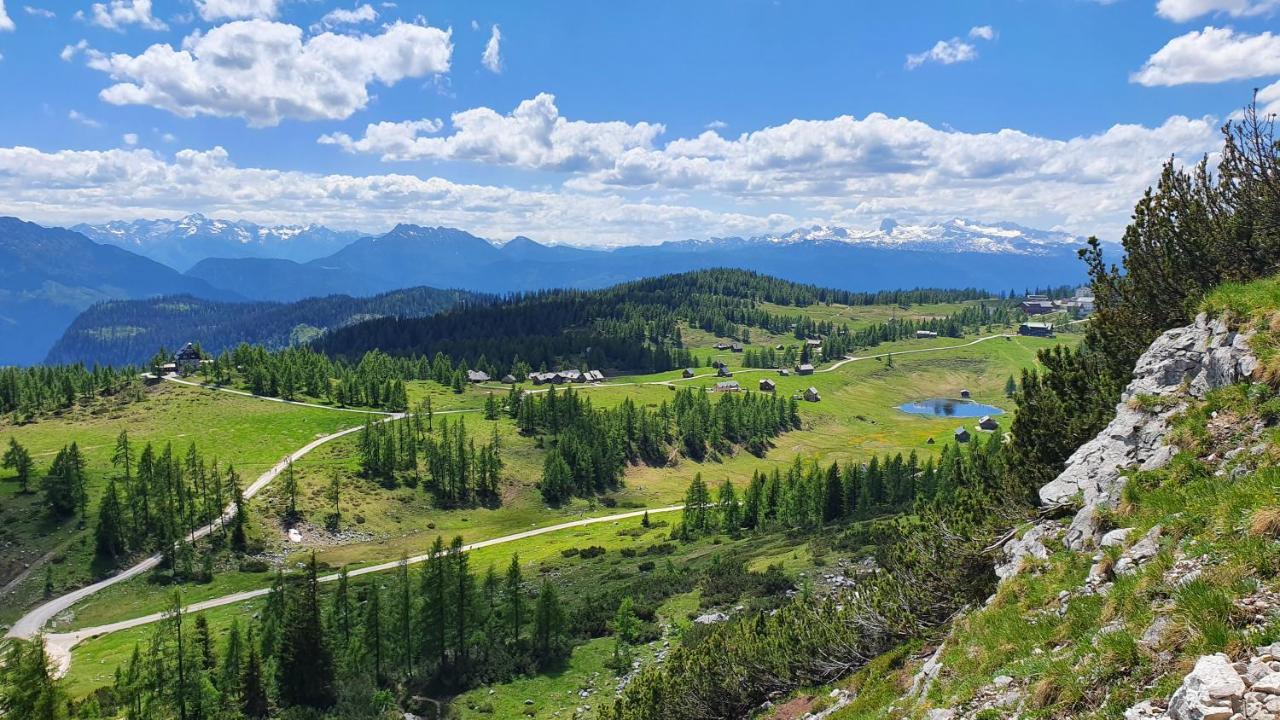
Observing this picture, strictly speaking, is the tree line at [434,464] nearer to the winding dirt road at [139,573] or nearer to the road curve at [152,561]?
the road curve at [152,561]

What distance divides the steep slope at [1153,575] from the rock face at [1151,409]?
0.17 feet

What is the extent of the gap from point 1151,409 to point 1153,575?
9420 mm

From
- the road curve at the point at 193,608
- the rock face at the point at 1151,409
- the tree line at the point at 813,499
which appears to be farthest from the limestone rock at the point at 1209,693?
the tree line at the point at 813,499

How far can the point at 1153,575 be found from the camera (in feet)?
45.0

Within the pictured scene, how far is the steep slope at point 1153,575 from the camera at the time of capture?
34.6 ft

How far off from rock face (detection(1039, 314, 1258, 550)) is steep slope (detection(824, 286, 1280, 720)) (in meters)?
0.05

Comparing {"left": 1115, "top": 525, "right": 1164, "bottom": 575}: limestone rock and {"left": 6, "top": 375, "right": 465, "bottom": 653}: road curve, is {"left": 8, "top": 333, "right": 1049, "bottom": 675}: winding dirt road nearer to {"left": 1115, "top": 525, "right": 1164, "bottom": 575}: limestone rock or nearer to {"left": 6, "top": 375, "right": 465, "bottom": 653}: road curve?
{"left": 6, "top": 375, "right": 465, "bottom": 653}: road curve

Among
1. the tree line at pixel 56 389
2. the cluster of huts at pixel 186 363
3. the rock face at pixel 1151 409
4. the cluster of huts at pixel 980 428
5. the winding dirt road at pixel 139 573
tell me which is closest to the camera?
the rock face at pixel 1151 409

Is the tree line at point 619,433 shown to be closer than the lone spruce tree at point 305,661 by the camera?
No

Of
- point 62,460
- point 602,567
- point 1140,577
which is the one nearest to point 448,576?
point 602,567

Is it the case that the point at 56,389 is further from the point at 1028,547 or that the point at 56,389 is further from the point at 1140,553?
the point at 1140,553

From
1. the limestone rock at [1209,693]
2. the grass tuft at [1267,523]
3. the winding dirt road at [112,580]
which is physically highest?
the grass tuft at [1267,523]

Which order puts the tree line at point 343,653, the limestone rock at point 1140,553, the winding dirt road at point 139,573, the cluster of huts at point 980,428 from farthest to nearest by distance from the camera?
the cluster of huts at point 980,428 < the winding dirt road at point 139,573 < the tree line at point 343,653 < the limestone rock at point 1140,553

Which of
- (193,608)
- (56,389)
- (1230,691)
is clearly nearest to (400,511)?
(193,608)
